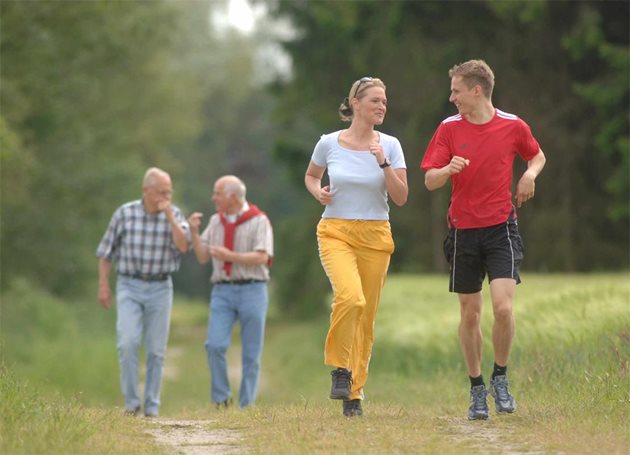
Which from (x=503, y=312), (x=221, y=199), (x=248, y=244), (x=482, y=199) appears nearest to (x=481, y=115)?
(x=482, y=199)

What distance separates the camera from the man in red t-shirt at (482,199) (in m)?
9.67

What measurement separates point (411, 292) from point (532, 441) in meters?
20.1

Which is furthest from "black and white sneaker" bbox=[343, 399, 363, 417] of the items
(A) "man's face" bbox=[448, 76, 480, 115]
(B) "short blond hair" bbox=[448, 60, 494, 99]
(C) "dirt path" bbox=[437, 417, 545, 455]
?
(B) "short blond hair" bbox=[448, 60, 494, 99]

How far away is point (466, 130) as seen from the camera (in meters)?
9.75

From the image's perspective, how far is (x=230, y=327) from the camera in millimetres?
13750

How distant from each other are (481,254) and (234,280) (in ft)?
14.1

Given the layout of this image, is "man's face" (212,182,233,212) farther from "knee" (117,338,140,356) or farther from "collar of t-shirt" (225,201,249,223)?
"knee" (117,338,140,356)

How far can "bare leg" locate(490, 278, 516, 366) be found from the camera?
9.59 meters

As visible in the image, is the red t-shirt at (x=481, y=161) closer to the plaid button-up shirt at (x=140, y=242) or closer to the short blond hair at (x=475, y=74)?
the short blond hair at (x=475, y=74)

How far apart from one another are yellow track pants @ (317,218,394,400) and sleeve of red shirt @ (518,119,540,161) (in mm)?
1146

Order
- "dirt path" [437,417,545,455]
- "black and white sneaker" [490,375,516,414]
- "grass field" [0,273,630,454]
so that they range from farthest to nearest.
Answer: "black and white sneaker" [490,375,516,414] < "grass field" [0,273,630,454] < "dirt path" [437,417,545,455]

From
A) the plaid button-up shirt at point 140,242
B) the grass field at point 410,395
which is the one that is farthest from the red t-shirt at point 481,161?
the plaid button-up shirt at point 140,242

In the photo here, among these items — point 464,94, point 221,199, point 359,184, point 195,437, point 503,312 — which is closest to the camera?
point 195,437

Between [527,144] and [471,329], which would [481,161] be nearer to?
[527,144]
